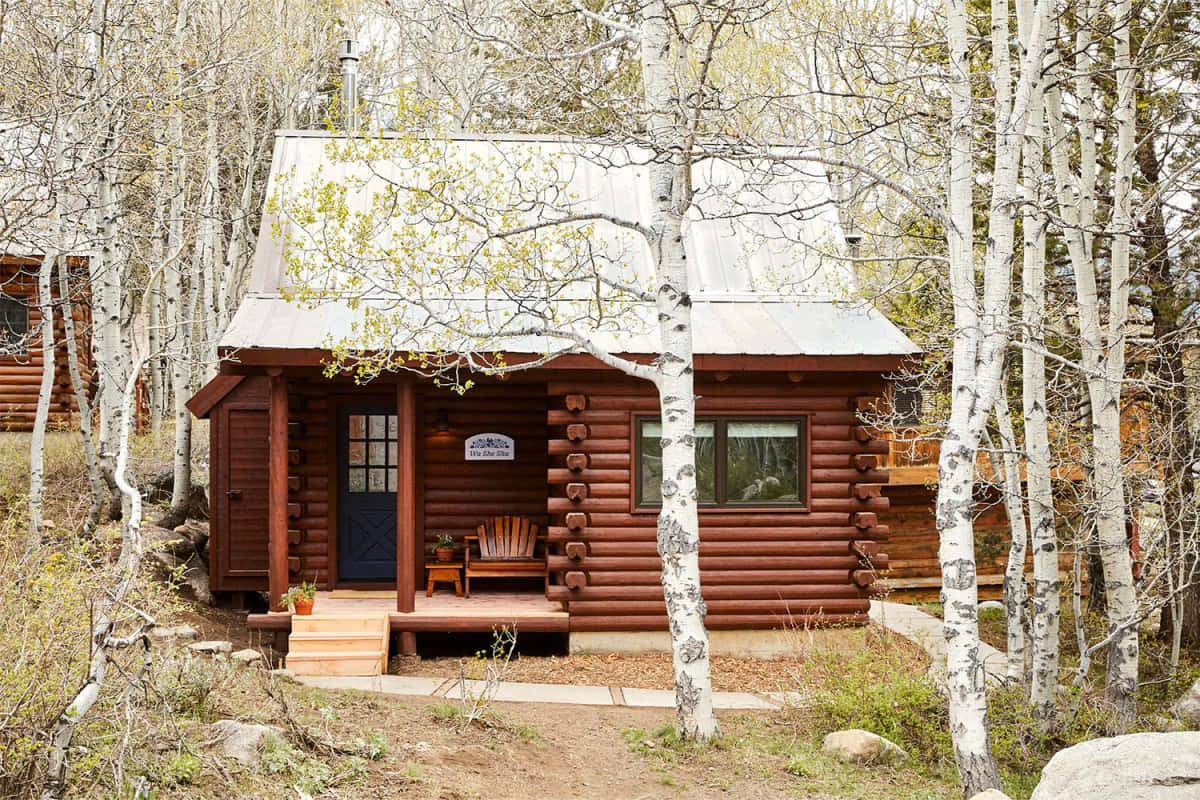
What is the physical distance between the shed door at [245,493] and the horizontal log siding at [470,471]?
2193 mm

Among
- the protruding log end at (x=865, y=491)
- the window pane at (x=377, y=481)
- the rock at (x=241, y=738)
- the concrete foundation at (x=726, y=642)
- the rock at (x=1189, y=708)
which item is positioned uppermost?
the window pane at (x=377, y=481)

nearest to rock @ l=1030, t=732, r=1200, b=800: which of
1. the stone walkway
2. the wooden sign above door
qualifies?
the stone walkway

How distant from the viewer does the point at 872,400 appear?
37.7ft

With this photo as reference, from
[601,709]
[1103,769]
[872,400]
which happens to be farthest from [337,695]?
[872,400]

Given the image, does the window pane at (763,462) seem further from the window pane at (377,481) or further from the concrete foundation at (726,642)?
the window pane at (377,481)

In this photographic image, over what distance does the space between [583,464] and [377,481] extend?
283cm

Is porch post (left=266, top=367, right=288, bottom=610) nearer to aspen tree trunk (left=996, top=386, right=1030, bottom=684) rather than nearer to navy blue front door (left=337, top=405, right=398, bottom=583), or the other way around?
navy blue front door (left=337, top=405, right=398, bottom=583)

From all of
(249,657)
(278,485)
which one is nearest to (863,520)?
(278,485)

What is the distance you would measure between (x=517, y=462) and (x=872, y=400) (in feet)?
13.6

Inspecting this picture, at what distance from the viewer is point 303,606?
10.6 metres

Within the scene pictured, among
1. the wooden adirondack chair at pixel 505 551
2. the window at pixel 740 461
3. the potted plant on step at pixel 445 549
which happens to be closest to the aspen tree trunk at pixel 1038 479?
the window at pixel 740 461

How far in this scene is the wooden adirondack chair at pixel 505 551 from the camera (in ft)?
38.7

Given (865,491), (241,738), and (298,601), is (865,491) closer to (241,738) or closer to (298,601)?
(298,601)

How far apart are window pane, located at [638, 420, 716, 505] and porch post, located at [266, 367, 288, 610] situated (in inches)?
144
